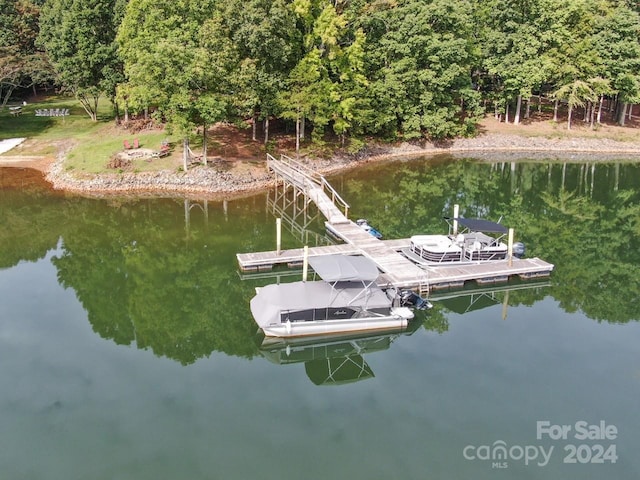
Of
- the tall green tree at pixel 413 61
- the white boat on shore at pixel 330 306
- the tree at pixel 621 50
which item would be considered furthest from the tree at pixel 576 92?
the white boat on shore at pixel 330 306

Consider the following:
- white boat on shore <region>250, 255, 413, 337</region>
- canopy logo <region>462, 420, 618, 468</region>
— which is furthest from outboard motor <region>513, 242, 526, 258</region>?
canopy logo <region>462, 420, 618, 468</region>

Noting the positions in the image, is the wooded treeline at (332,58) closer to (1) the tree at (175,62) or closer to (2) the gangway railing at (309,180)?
(1) the tree at (175,62)

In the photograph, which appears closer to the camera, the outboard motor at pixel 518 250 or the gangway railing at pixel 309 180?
the outboard motor at pixel 518 250

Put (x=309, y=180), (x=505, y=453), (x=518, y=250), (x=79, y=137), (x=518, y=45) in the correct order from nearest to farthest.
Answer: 1. (x=505, y=453)
2. (x=518, y=250)
3. (x=309, y=180)
4. (x=79, y=137)
5. (x=518, y=45)

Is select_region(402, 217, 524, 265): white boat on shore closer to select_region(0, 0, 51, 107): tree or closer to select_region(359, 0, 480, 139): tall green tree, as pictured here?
select_region(359, 0, 480, 139): tall green tree

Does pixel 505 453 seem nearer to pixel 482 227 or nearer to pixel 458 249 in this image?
pixel 458 249

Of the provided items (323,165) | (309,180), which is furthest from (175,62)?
(323,165)
